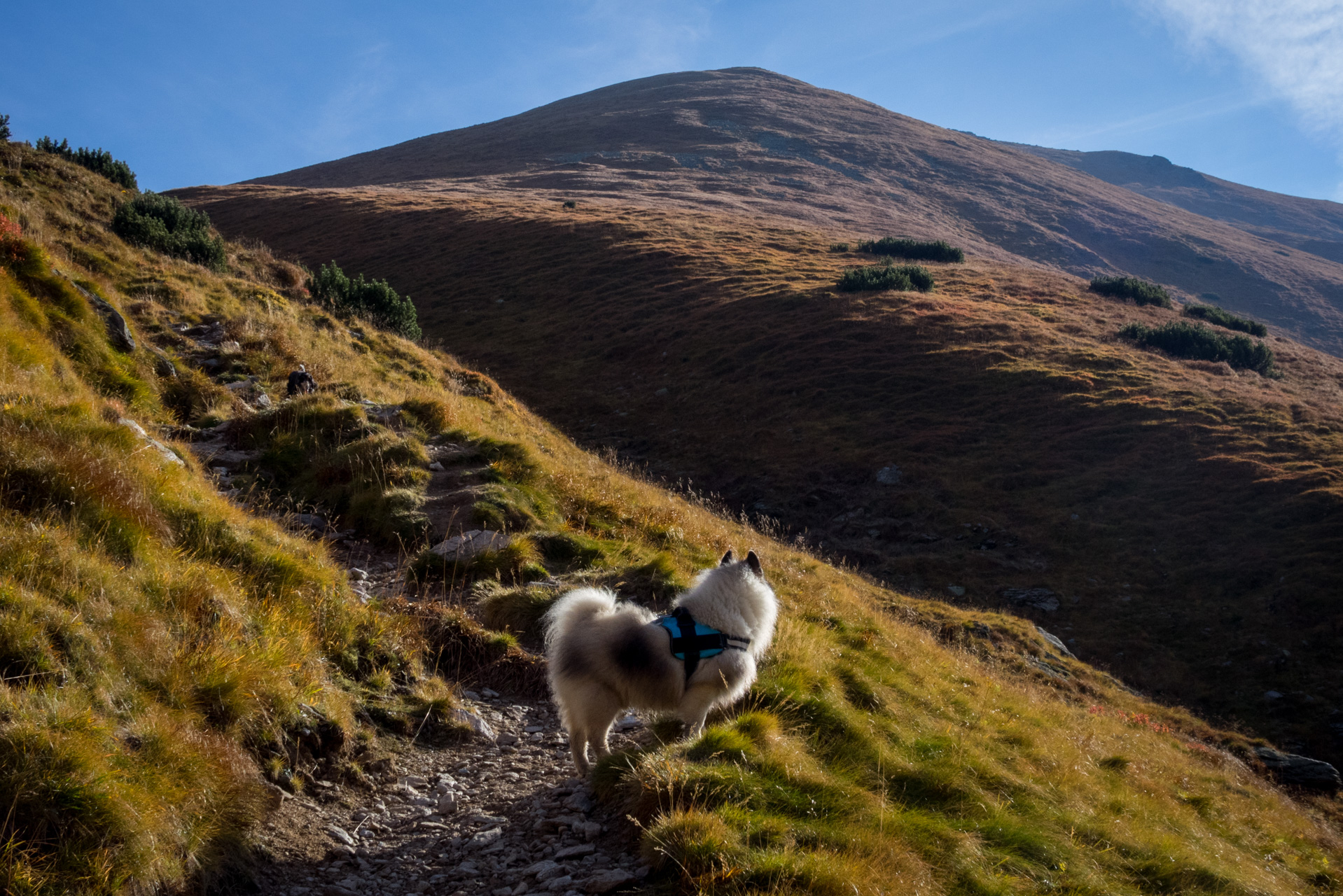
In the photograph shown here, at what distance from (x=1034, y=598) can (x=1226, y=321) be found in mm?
34144

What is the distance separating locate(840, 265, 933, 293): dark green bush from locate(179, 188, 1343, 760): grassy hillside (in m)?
1.34

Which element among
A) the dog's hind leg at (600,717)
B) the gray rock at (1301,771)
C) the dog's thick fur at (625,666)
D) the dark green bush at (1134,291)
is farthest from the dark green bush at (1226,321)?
the dog's hind leg at (600,717)

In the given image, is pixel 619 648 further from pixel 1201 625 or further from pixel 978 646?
pixel 1201 625

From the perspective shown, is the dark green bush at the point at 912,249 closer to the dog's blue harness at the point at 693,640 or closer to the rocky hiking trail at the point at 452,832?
the dog's blue harness at the point at 693,640

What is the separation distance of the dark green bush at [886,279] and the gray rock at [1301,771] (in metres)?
31.1

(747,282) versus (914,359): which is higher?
(747,282)

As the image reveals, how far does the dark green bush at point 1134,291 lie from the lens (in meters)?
45.6

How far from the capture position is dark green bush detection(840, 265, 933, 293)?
4175 cm

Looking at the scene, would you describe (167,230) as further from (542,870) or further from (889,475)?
(889,475)

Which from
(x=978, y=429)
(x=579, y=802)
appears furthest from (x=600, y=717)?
(x=978, y=429)

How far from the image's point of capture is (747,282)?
144ft

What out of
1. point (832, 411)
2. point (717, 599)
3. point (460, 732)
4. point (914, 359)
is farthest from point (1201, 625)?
point (460, 732)

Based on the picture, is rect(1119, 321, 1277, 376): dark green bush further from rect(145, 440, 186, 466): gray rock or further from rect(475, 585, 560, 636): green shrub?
rect(145, 440, 186, 466): gray rock

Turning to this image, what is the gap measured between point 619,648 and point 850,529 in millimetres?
19574
